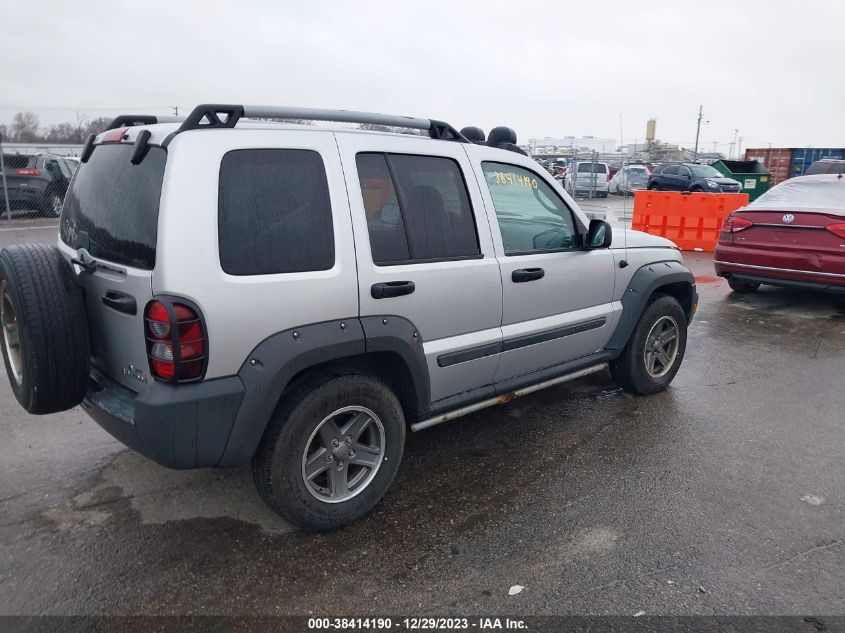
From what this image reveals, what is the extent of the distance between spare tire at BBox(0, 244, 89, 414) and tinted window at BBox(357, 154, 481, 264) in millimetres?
1387

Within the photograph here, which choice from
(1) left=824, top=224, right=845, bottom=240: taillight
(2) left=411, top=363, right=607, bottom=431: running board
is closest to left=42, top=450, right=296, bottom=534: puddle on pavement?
(2) left=411, top=363, right=607, bottom=431: running board

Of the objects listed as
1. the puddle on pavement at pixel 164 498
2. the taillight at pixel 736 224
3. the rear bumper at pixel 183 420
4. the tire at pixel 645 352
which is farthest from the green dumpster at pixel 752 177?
the rear bumper at pixel 183 420

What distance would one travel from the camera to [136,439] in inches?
105

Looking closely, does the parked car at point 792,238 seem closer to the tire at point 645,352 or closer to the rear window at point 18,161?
the tire at point 645,352

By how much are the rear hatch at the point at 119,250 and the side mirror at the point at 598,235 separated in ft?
8.72

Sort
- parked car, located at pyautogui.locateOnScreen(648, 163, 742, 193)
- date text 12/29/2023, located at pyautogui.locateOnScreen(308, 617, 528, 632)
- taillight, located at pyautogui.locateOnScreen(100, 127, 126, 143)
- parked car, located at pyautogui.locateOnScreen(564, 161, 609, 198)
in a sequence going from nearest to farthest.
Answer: date text 12/29/2023, located at pyautogui.locateOnScreen(308, 617, 528, 632) < taillight, located at pyautogui.locateOnScreen(100, 127, 126, 143) < parked car, located at pyautogui.locateOnScreen(648, 163, 742, 193) < parked car, located at pyautogui.locateOnScreen(564, 161, 609, 198)

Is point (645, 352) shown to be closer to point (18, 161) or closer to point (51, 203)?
point (51, 203)

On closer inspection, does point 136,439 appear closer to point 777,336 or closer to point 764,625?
point 764,625

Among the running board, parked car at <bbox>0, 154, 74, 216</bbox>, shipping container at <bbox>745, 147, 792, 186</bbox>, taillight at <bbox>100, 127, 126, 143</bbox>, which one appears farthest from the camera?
shipping container at <bbox>745, 147, 792, 186</bbox>

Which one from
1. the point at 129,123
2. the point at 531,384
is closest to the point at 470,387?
the point at 531,384

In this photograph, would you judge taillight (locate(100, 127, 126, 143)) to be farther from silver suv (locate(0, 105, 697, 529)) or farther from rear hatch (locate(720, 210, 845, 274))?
rear hatch (locate(720, 210, 845, 274))

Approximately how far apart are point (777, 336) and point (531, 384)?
420 cm

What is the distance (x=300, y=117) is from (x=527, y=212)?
1.58 m

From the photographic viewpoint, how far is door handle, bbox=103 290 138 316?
8.66ft
